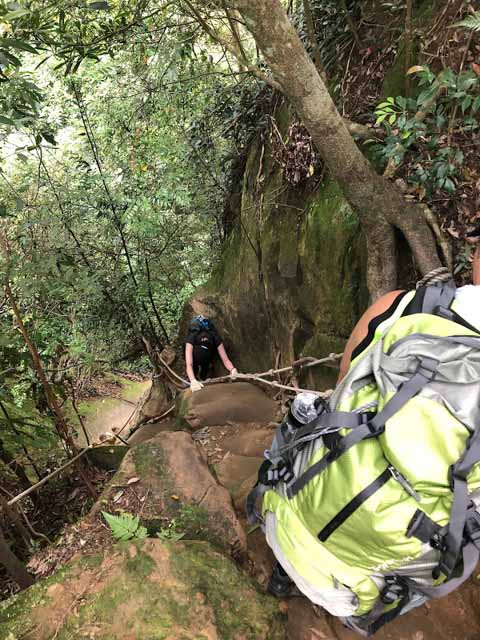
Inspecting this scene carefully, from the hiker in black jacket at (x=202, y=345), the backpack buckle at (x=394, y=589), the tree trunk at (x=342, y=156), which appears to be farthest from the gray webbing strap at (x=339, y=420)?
the hiker in black jacket at (x=202, y=345)

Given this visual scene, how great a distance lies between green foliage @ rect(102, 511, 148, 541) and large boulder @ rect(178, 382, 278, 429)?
9.35 feet

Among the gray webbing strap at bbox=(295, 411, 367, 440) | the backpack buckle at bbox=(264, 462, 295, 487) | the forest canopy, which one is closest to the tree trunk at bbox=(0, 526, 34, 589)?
the forest canopy

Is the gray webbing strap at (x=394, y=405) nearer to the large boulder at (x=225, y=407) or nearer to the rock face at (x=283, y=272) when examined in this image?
the rock face at (x=283, y=272)

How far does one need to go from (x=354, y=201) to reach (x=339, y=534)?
2.43 m

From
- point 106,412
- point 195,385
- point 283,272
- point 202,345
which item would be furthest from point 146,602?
point 106,412

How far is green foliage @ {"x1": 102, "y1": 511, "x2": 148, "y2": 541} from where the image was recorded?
107 inches

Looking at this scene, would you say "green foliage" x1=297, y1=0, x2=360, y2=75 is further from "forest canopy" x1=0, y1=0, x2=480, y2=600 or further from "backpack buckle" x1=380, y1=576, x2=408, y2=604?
"backpack buckle" x1=380, y1=576, x2=408, y2=604

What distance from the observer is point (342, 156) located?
123 inches

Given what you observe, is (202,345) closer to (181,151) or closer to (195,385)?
(195,385)

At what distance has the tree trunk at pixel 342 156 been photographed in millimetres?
2693

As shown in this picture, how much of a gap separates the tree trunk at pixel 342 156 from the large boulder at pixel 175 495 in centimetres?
205

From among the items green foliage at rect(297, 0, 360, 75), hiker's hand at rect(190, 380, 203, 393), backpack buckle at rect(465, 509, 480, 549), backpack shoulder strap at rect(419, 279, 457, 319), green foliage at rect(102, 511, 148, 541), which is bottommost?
hiker's hand at rect(190, 380, 203, 393)

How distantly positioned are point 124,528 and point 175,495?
48cm

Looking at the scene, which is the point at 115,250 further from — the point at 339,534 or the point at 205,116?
the point at 339,534
